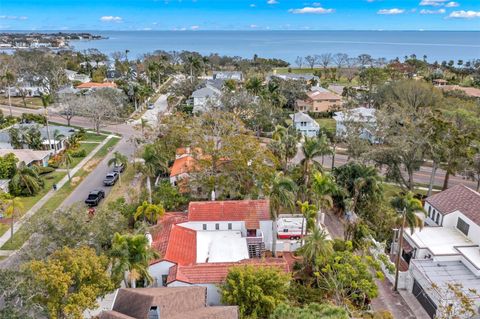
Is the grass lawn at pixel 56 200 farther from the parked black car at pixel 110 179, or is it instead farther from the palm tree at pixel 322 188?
the palm tree at pixel 322 188

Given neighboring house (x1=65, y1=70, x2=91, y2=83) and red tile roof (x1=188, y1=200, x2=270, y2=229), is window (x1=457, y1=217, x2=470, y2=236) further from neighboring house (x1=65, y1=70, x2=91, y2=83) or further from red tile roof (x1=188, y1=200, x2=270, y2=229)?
neighboring house (x1=65, y1=70, x2=91, y2=83)

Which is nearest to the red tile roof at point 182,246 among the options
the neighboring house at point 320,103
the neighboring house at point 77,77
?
the neighboring house at point 320,103

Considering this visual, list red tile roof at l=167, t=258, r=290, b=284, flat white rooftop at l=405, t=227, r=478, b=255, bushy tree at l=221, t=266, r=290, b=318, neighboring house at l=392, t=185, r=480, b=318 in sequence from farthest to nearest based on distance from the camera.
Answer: flat white rooftop at l=405, t=227, r=478, b=255
neighboring house at l=392, t=185, r=480, b=318
red tile roof at l=167, t=258, r=290, b=284
bushy tree at l=221, t=266, r=290, b=318

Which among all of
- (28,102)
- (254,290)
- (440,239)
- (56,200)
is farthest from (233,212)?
(28,102)

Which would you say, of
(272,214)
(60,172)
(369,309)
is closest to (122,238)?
(272,214)

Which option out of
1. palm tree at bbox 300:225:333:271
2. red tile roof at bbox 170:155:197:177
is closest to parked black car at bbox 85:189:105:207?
red tile roof at bbox 170:155:197:177

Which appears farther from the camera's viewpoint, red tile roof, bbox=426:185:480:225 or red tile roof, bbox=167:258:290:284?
red tile roof, bbox=426:185:480:225

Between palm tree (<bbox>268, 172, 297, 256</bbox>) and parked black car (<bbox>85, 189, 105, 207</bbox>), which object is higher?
palm tree (<bbox>268, 172, 297, 256</bbox>)

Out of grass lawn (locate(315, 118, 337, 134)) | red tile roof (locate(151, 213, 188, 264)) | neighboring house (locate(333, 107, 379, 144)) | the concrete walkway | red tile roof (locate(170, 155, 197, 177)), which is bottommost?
the concrete walkway
